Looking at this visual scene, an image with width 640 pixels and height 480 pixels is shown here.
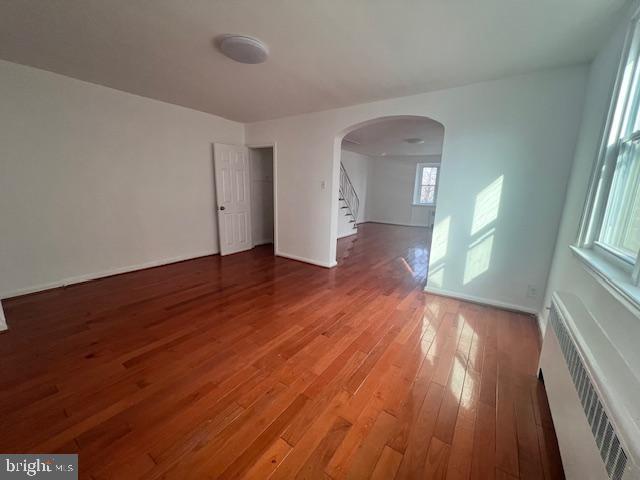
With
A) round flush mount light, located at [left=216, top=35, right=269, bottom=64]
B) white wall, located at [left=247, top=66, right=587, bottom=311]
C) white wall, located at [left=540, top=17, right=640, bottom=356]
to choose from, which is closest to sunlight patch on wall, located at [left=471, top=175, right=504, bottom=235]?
white wall, located at [left=247, top=66, right=587, bottom=311]

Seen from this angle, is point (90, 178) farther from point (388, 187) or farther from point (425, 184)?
point (425, 184)

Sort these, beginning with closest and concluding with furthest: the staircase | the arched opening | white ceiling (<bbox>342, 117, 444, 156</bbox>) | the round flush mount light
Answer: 1. the round flush mount light
2. white ceiling (<bbox>342, 117, 444, 156</bbox>)
3. the arched opening
4. the staircase

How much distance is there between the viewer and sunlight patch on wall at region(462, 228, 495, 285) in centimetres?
289

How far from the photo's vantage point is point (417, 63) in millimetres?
2357

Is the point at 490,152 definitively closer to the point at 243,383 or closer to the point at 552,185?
the point at 552,185

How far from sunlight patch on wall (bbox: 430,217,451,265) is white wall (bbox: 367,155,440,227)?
5.89 metres

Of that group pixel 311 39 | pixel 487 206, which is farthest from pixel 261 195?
pixel 487 206

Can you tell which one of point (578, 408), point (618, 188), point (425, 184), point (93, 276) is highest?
point (425, 184)

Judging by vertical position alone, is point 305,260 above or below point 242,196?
below

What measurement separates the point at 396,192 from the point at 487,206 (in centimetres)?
659

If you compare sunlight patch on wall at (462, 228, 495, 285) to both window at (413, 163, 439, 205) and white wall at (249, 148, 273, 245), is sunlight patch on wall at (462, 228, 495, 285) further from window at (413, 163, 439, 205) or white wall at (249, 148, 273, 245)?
window at (413, 163, 439, 205)

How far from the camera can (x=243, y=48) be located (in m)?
2.14

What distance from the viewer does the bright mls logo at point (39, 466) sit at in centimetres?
115

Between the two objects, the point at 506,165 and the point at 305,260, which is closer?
the point at 506,165
